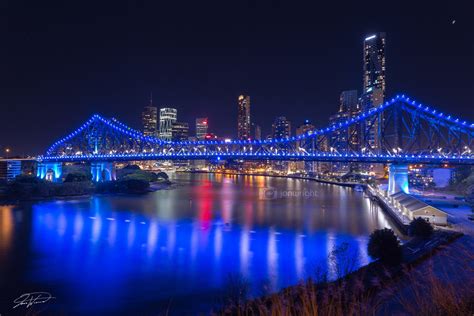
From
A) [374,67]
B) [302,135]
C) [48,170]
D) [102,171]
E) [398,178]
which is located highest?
[374,67]

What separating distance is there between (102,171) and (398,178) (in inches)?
1336

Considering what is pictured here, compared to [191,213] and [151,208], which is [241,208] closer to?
[191,213]

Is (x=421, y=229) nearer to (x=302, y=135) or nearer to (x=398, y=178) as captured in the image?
(x=398, y=178)

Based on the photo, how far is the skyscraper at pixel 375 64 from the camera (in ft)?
438

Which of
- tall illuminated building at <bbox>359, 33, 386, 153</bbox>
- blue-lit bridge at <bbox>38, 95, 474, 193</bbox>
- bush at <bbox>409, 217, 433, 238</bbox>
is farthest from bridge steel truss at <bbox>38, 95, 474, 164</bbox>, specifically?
tall illuminated building at <bbox>359, 33, 386, 153</bbox>

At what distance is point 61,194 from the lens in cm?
3744

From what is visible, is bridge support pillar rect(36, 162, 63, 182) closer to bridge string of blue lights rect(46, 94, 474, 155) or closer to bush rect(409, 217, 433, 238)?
bridge string of blue lights rect(46, 94, 474, 155)

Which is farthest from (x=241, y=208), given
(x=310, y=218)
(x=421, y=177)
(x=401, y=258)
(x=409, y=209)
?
(x=421, y=177)

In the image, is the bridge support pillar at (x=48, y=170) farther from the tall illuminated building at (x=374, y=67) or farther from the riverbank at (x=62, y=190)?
the tall illuminated building at (x=374, y=67)
